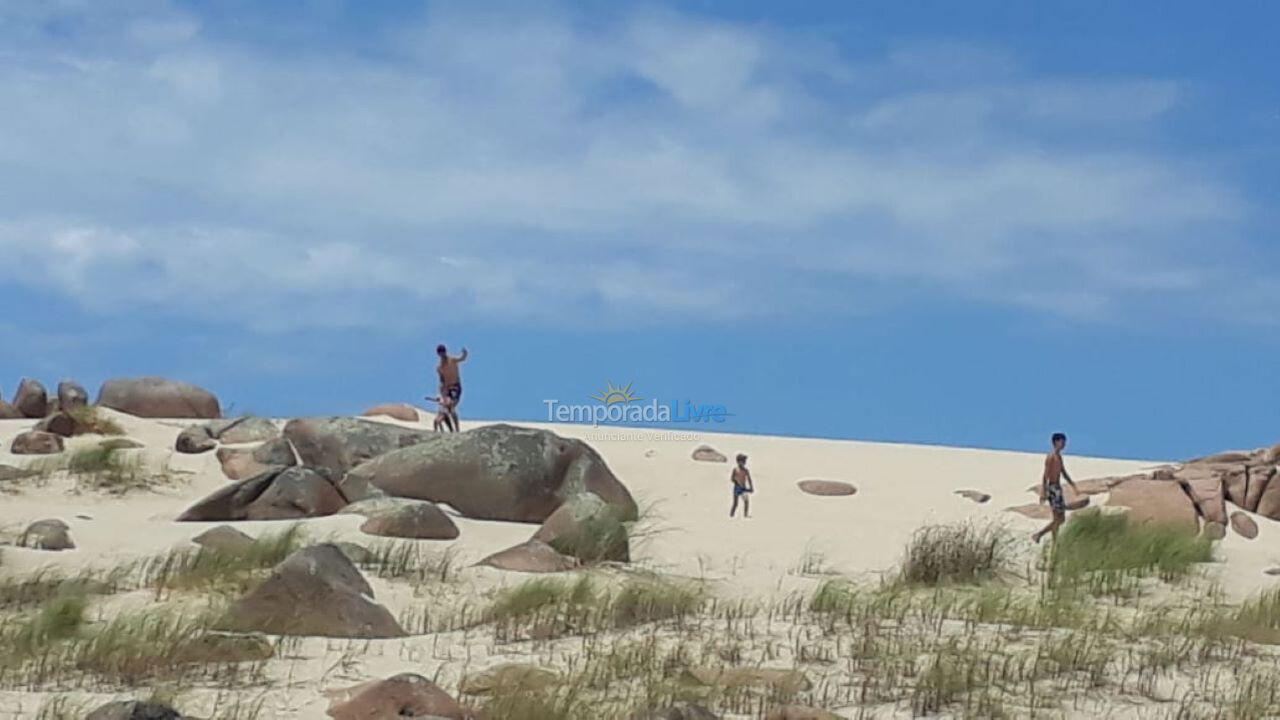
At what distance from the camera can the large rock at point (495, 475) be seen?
1580 cm

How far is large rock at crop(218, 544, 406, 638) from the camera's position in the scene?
328 inches

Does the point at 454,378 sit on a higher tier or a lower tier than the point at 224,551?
higher

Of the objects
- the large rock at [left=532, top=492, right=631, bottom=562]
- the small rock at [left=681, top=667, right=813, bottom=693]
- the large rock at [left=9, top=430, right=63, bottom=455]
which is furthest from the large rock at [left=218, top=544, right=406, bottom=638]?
the large rock at [left=9, top=430, right=63, bottom=455]

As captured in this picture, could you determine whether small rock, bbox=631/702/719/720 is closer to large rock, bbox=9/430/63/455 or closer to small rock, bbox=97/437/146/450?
small rock, bbox=97/437/146/450

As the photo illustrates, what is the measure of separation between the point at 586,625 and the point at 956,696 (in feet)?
8.22

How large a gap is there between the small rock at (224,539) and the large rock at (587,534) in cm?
254

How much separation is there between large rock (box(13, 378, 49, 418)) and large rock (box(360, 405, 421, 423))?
16.3 ft

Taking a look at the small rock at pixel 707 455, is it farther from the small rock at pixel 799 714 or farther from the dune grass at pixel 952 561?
the small rock at pixel 799 714

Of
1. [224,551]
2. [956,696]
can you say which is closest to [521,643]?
[956,696]

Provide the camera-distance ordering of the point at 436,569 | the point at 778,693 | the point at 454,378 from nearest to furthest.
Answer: the point at 778,693 < the point at 436,569 < the point at 454,378

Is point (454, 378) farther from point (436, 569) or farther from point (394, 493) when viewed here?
point (436, 569)

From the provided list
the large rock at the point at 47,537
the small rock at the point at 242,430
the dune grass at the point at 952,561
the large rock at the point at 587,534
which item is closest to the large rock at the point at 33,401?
the small rock at the point at 242,430

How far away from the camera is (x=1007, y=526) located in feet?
54.1

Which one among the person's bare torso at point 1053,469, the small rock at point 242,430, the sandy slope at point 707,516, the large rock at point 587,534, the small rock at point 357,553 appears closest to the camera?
the sandy slope at point 707,516
